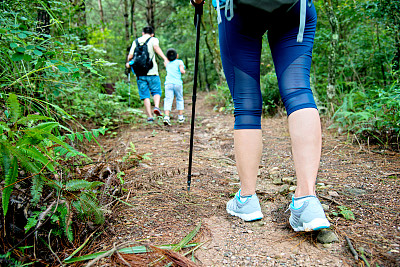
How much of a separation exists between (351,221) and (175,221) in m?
1.04

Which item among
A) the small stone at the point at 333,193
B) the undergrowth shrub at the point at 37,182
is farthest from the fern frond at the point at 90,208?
the small stone at the point at 333,193

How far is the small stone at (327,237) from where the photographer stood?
1364 mm

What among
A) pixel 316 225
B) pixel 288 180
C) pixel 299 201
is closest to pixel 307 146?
pixel 299 201

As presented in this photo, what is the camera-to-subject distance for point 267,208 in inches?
72.8

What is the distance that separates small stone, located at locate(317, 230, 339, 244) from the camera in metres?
1.36

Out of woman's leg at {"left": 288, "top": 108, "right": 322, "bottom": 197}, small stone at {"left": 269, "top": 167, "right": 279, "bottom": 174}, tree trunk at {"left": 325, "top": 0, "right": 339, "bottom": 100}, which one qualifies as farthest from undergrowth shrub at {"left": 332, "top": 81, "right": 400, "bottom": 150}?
woman's leg at {"left": 288, "top": 108, "right": 322, "bottom": 197}

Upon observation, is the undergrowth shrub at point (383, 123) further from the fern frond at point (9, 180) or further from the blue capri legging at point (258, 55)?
the fern frond at point (9, 180)

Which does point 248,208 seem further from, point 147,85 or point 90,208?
point 147,85

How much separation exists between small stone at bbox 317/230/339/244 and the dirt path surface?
22 millimetres

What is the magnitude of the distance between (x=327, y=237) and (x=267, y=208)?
1.67 feet

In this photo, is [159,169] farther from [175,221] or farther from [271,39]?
[271,39]

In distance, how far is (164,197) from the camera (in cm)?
203

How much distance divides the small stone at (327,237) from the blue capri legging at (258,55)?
0.67 metres

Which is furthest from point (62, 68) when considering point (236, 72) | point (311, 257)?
point (311, 257)
